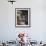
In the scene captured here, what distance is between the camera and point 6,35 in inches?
227

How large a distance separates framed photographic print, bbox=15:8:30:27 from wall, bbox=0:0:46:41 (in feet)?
0.41

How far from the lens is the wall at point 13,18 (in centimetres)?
573

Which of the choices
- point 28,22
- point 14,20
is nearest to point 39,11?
point 28,22

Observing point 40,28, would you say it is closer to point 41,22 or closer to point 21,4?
point 41,22

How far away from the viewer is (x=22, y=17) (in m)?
5.80

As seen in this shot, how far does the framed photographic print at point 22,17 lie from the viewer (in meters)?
5.76

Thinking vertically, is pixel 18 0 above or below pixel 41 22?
above

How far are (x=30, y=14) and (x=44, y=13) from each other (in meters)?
0.59

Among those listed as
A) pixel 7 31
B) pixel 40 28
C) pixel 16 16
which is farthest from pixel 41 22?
pixel 7 31

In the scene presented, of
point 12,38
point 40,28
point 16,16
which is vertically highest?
point 16,16

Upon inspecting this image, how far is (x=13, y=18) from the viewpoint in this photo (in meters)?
5.77

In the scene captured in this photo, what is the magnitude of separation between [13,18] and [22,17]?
1.25ft

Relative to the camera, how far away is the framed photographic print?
5758 millimetres

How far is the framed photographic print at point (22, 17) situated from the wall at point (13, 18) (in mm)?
125
